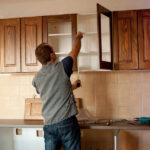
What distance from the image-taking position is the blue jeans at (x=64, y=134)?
1.94m

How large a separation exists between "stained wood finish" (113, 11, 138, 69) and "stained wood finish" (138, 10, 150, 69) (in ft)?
0.17

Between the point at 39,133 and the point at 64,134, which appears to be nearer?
the point at 64,134

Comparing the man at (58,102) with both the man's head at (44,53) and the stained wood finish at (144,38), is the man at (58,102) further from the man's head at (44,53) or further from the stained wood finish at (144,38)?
the stained wood finish at (144,38)

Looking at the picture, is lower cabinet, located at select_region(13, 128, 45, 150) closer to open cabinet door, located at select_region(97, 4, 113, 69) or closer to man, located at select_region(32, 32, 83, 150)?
man, located at select_region(32, 32, 83, 150)

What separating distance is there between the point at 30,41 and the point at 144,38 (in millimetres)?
1300

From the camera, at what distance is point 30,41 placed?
107 inches

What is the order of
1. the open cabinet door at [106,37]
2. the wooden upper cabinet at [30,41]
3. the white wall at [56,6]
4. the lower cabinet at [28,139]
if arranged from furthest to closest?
the white wall at [56,6]
the wooden upper cabinet at [30,41]
the lower cabinet at [28,139]
the open cabinet door at [106,37]

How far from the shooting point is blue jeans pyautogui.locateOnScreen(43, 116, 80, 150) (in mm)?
1936

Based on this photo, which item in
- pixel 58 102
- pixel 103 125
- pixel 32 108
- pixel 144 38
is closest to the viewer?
pixel 58 102

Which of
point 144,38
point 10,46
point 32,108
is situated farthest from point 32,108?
point 144,38

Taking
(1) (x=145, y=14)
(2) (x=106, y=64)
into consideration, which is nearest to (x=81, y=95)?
(2) (x=106, y=64)

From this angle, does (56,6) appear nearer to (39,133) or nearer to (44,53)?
(44,53)

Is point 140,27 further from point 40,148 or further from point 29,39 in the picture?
Answer: point 40,148

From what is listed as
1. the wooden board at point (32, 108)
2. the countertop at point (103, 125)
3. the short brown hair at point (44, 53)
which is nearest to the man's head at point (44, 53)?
Result: the short brown hair at point (44, 53)
